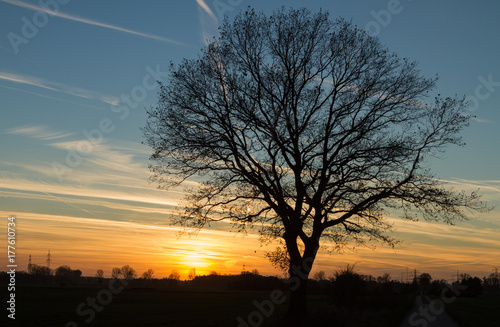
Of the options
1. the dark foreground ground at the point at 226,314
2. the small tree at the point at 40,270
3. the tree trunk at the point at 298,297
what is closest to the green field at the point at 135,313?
the dark foreground ground at the point at 226,314

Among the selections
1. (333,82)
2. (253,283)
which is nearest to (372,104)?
(333,82)

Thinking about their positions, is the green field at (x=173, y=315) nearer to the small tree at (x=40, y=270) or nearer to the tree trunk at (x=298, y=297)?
the tree trunk at (x=298, y=297)

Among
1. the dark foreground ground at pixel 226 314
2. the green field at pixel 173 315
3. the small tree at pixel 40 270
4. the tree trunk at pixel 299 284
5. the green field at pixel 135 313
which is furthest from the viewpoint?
the small tree at pixel 40 270

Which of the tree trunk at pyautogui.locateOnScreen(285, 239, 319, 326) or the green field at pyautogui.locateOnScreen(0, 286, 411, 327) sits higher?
the tree trunk at pyautogui.locateOnScreen(285, 239, 319, 326)

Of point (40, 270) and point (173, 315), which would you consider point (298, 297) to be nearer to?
point (173, 315)

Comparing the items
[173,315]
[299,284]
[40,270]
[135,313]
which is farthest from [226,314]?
[40,270]

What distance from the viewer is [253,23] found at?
66.1 feet

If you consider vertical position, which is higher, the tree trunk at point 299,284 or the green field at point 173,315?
the tree trunk at point 299,284

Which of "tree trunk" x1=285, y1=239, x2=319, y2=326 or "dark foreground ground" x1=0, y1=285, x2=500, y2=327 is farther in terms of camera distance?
"dark foreground ground" x1=0, y1=285, x2=500, y2=327

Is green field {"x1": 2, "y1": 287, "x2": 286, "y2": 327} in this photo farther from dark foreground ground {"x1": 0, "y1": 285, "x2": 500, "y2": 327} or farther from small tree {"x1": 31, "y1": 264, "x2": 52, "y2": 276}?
small tree {"x1": 31, "y1": 264, "x2": 52, "y2": 276}

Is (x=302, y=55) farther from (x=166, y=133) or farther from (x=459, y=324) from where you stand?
(x=459, y=324)

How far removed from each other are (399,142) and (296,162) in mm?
4795

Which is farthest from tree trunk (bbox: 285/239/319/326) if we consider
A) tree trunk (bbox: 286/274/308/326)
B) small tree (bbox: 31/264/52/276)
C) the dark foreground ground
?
small tree (bbox: 31/264/52/276)

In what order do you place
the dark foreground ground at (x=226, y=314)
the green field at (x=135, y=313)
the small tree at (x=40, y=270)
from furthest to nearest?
the small tree at (x=40, y=270)
the green field at (x=135, y=313)
the dark foreground ground at (x=226, y=314)
